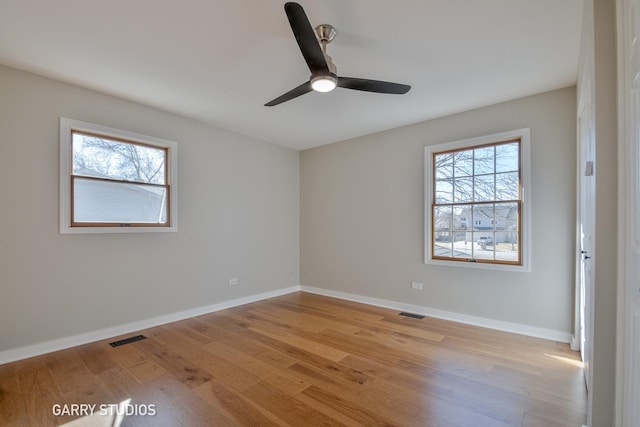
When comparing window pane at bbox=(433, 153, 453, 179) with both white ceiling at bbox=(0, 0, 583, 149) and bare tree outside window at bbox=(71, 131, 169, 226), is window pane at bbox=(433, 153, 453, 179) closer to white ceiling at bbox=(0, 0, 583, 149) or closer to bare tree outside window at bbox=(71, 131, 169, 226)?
white ceiling at bbox=(0, 0, 583, 149)

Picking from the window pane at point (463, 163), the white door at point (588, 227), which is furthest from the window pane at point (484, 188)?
the white door at point (588, 227)

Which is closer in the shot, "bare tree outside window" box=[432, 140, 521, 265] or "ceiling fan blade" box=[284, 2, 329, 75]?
"ceiling fan blade" box=[284, 2, 329, 75]

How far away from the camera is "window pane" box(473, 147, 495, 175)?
11.8 ft

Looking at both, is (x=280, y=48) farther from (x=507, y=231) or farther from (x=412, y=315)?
(x=412, y=315)

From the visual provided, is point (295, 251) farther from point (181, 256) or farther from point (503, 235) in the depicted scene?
point (503, 235)

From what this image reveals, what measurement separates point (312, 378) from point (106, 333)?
2437 millimetres

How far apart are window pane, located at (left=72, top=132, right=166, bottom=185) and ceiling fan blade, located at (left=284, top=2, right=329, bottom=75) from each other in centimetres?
263

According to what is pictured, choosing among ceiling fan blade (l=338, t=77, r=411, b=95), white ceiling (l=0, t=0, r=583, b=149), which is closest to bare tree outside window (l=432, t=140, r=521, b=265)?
white ceiling (l=0, t=0, r=583, b=149)

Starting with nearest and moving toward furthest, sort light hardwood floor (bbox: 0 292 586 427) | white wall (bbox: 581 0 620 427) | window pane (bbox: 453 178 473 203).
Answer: white wall (bbox: 581 0 620 427)
light hardwood floor (bbox: 0 292 586 427)
window pane (bbox: 453 178 473 203)

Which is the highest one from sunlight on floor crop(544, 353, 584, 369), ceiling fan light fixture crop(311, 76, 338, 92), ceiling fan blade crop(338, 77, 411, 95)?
ceiling fan blade crop(338, 77, 411, 95)

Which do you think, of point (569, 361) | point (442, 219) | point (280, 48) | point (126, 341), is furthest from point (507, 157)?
point (126, 341)

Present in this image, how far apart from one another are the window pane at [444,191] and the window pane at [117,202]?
11.9 feet

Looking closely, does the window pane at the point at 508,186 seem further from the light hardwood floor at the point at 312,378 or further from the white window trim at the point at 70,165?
the white window trim at the point at 70,165

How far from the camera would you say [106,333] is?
10.6 feet
